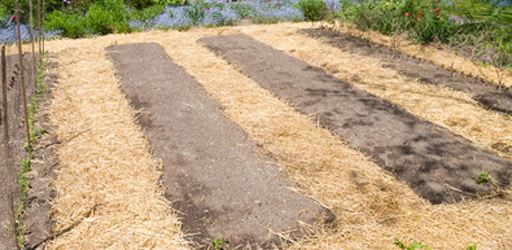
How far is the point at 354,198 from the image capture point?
3404mm

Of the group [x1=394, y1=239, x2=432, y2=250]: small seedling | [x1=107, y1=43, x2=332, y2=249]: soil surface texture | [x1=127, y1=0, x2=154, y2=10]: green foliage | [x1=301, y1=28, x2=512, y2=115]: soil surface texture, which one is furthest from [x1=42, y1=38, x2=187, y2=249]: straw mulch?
[x1=127, y1=0, x2=154, y2=10]: green foliage

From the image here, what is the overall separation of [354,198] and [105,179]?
7.01ft

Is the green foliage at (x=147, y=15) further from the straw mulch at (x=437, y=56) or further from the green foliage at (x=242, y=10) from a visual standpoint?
the straw mulch at (x=437, y=56)

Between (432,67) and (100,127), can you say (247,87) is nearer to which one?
(100,127)

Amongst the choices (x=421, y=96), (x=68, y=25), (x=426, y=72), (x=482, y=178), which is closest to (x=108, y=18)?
(x=68, y=25)

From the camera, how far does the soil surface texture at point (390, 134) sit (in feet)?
12.0

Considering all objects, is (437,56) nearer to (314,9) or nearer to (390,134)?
(390,134)

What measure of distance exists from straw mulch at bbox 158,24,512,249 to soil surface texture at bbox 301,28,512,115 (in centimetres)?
226

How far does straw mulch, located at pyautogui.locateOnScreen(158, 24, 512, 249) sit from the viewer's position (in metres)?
2.95

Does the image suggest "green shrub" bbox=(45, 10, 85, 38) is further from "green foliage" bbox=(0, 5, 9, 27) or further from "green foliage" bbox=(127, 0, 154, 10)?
"green foliage" bbox=(127, 0, 154, 10)

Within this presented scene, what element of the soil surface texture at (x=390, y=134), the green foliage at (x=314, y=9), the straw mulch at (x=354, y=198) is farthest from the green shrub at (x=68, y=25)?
the green foliage at (x=314, y=9)

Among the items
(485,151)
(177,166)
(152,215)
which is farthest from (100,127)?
(485,151)

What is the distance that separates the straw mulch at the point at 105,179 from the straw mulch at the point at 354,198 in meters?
1.10

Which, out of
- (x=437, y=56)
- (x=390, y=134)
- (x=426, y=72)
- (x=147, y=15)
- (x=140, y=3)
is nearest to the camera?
(x=390, y=134)
